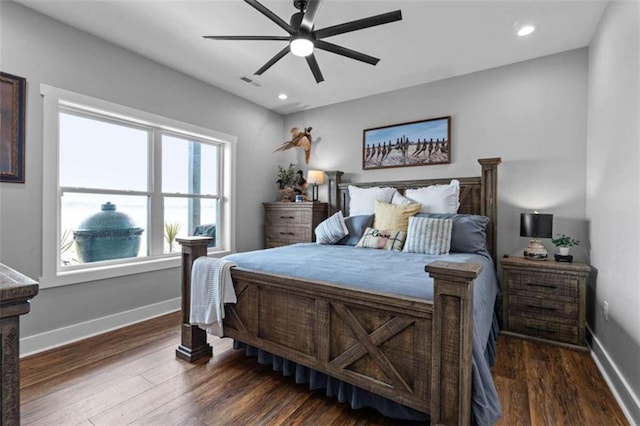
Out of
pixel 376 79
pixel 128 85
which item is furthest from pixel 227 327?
pixel 376 79

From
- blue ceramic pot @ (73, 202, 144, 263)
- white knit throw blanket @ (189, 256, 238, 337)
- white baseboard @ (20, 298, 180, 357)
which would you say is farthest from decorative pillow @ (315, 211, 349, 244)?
blue ceramic pot @ (73, 202, 144, 263)

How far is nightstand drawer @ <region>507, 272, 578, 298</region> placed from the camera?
8.42 ft

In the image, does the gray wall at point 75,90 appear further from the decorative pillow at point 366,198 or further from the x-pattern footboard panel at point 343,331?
the decorative pillow at point 366,198

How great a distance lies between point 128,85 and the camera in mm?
3066

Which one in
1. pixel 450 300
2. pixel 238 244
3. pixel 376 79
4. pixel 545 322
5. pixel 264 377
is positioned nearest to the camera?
pixel 450 300

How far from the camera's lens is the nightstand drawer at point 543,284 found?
2.57 metres

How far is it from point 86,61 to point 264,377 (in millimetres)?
3172

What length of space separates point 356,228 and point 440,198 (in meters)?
0.97

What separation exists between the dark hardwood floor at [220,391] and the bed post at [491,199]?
1.06 m

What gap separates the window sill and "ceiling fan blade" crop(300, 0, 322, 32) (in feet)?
9.18

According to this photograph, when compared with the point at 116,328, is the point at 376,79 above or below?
above

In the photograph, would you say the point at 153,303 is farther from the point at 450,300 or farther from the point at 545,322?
the point at 545,322

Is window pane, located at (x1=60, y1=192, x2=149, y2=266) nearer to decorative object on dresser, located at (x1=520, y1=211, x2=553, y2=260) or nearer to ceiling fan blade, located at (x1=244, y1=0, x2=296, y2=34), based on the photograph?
ceiling fan blade, located at (x1=244, y1=0, x2=296, y2=34)

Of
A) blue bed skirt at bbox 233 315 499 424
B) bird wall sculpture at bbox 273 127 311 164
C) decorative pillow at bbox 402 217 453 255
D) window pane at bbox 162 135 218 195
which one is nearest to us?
blue bed skirt at bbox 233 315 499 424
